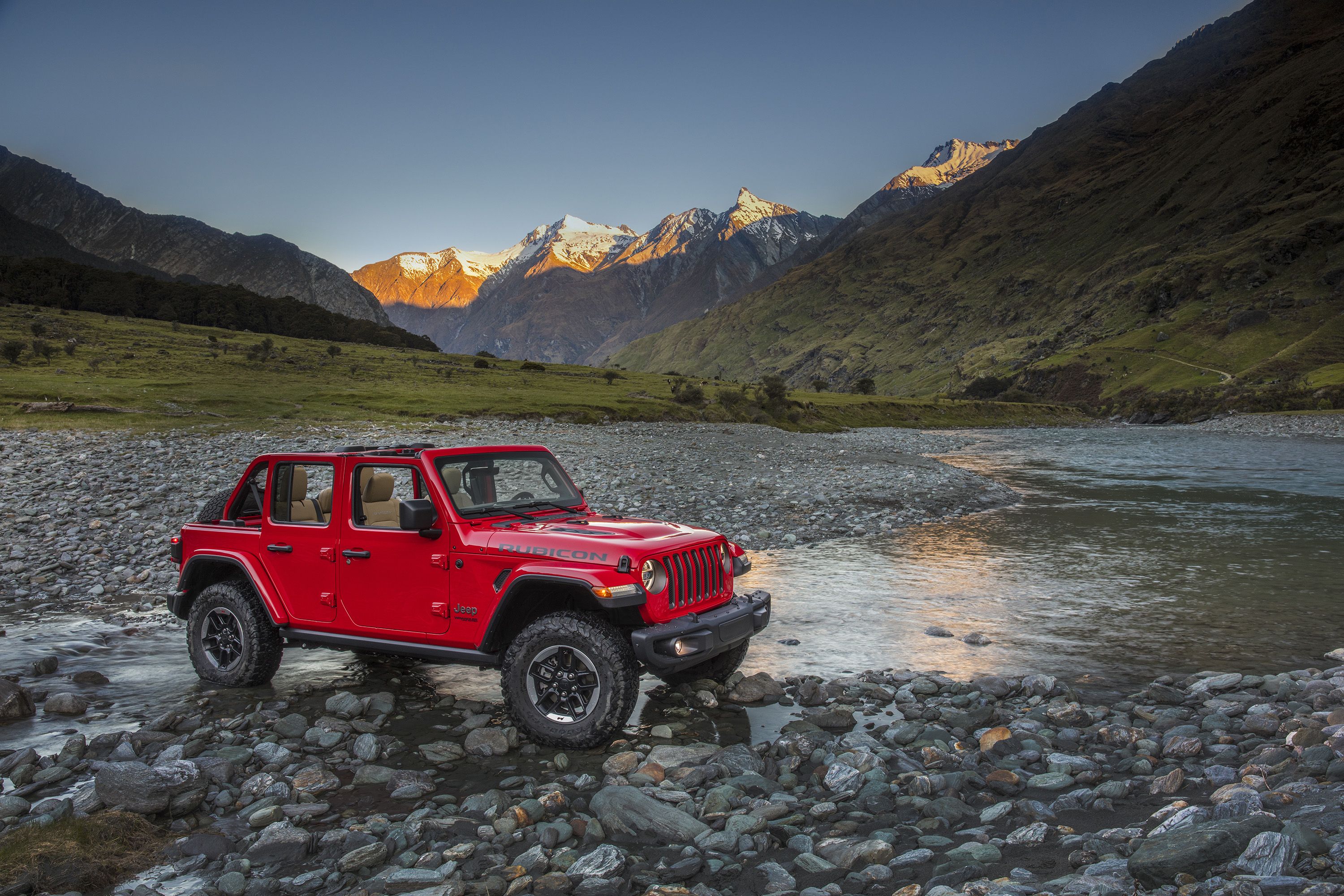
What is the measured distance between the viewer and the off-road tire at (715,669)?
29.6 ft

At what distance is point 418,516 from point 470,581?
843 mm

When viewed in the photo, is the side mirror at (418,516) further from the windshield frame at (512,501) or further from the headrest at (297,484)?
the headrest at (297,484)

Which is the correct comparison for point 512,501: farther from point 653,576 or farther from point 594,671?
point 594,671

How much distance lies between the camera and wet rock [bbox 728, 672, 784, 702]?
884 centimetres

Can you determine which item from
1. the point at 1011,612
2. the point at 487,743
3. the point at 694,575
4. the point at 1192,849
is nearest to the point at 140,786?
the point at 487,743

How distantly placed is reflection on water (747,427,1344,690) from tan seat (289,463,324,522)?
19.9 ft

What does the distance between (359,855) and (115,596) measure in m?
11.1

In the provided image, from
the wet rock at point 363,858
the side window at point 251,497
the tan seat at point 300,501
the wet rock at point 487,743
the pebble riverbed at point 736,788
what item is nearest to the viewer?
the pebble riverbed at point 736,788

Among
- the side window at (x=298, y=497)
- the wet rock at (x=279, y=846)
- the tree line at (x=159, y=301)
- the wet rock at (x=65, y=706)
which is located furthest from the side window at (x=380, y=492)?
the tree line at (x=159, y=301)

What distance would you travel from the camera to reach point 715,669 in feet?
30.2

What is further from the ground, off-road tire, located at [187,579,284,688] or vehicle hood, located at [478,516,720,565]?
vehicle hood, located at [478,516,720,565]

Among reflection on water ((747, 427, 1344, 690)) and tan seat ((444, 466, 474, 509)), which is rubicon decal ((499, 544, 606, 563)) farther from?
reflection on water ((747, 427, 1344, 690))

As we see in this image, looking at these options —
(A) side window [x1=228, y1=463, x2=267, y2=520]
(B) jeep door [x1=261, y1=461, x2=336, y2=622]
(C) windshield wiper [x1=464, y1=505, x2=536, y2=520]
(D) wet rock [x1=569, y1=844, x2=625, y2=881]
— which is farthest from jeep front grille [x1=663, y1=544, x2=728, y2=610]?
(A) side window [x1=228, y1=463, x2=267, y2=520]

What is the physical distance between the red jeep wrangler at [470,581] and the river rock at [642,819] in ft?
3.31
